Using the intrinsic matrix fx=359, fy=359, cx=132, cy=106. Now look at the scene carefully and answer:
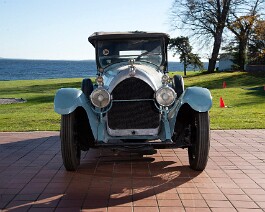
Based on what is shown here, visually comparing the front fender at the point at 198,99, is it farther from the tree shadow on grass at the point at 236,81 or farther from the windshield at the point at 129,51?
the tree shadow on grass at the point at 236,81

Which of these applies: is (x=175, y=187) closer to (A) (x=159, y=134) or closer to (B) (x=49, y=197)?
(A) (x=159, y=134)

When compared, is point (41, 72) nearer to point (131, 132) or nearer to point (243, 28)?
point (243, 28)

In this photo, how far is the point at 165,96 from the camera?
4664 mm

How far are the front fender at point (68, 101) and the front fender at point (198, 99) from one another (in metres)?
1.38

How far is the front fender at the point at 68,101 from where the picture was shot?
15.3 feet

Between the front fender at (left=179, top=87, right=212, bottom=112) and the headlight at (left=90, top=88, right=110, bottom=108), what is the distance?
→ 1.00 m

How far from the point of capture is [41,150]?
6379 millimetres

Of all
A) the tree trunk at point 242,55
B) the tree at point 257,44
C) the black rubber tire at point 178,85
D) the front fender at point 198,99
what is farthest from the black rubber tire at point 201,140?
the tree trunk at point 242,55

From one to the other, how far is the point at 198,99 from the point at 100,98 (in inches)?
50.8

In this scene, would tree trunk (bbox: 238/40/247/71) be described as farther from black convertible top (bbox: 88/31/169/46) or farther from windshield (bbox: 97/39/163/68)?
black convertible top (bbox: 88/31/169/46)

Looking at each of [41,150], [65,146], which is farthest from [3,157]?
[65,146]

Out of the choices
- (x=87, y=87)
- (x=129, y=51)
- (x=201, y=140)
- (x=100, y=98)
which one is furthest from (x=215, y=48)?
(x=100, y=98)

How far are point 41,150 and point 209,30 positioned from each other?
32007 mm

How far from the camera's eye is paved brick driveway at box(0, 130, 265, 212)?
3830 mm
